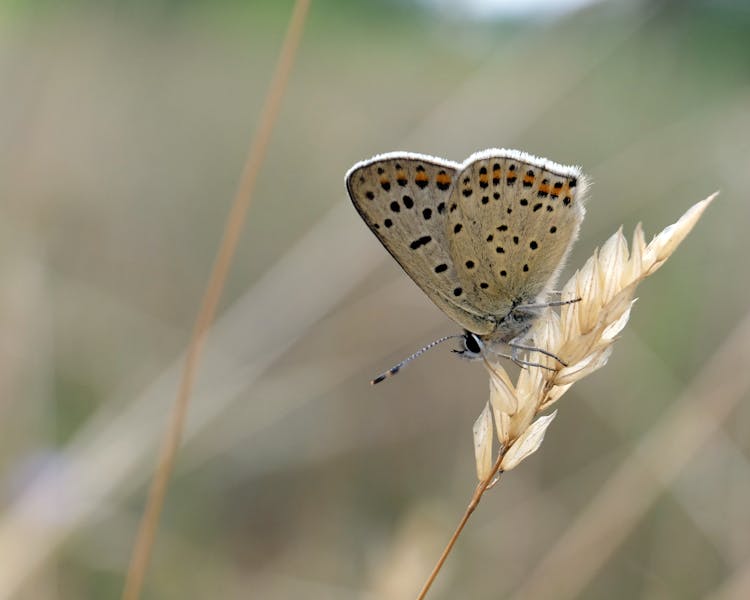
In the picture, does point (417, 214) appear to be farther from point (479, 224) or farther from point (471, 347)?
point (471, 347)

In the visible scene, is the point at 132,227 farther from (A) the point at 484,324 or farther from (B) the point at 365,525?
(A) the point at 484,324

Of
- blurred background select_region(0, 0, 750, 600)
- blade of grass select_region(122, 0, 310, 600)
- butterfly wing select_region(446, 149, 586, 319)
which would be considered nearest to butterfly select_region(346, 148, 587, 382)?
butterfly wing select_region(446, 149, 586, 319)

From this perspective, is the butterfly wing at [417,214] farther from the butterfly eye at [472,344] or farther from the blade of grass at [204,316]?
the blade of grass at [204,316]

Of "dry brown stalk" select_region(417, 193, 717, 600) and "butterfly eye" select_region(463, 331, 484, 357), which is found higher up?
"butterfly eye" select_region(463, 331, 484, 357)

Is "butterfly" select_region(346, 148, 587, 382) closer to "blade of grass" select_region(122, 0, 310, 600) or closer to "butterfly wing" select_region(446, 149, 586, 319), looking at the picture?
"butterfly wing" select_region(446, 149, 586, 319)

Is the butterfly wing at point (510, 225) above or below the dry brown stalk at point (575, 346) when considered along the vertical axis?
above

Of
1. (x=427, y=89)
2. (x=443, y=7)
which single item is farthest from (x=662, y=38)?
(x=427, y=89)

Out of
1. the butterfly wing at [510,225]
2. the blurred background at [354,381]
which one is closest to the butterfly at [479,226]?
the butterfly wing at [510,225]

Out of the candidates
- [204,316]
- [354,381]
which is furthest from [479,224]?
[354,381]
